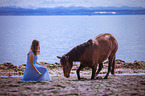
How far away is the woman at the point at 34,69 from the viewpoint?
593 centimetres

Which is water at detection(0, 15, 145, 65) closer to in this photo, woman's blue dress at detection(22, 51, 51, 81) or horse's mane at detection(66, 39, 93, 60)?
woman's blue dress at detection(22, 51, 51, 81)

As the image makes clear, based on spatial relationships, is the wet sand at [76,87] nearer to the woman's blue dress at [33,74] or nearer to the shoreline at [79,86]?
the shoreline at [79,86]

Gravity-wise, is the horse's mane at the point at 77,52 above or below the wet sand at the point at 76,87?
→ above

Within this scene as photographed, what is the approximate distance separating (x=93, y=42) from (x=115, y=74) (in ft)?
4.53

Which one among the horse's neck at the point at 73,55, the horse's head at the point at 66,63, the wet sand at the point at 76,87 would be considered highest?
the horse's neck at the point at 73,55

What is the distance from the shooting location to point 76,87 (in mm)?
5527

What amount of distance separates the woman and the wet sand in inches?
5.9

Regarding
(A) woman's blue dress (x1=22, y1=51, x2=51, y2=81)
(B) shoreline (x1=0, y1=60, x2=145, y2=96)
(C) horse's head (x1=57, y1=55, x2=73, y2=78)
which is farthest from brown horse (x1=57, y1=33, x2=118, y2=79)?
(A) woman's blue dress (x1=22, y1=51, x2=51, y2=81)

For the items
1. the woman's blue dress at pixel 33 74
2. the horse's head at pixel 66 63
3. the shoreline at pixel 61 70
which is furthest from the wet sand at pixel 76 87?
the shoreline at pixel 61 70

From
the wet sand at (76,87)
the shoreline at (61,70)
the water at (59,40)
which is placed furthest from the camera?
the water at (59,40)

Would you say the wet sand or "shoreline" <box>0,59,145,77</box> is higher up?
"shoreline" <box>0,59,145,77</box>

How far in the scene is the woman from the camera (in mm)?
5930

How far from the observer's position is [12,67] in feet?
26.9

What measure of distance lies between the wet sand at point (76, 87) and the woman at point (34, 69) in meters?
0.15
